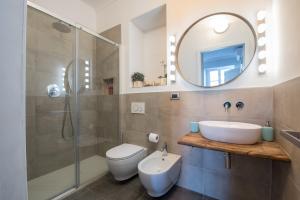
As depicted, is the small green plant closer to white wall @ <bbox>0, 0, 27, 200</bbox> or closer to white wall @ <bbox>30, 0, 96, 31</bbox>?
white wall @ <bbox>30, 0, 96, 31</bbox>

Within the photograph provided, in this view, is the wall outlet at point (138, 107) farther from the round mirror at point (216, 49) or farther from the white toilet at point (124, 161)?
the round mirror at point (216, 49)

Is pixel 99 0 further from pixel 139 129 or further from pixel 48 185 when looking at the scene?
pixel 48 185

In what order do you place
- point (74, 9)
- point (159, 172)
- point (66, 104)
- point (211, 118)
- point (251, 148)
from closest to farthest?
point (251, 148) → point (159, 172) → point (211, 118) → point (66, 104) → point (74, 9)

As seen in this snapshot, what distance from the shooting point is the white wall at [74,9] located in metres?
2.04

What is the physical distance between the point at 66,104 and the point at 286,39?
2.34 metres

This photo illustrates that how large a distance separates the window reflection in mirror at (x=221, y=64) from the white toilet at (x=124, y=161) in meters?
1.16

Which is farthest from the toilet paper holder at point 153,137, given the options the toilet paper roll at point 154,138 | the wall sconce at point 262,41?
the wall sconce at point 262,41

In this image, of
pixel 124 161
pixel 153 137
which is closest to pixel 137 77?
pixel 153 137

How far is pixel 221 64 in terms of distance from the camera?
1552mm

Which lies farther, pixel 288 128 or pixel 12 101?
pixel 288 128

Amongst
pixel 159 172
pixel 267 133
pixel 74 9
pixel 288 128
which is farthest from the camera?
pixel 74 9

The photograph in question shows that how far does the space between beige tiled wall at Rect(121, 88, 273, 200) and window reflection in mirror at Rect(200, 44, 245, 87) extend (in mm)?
141

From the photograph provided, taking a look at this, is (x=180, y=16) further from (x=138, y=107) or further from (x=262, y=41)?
(x=138, y=107)

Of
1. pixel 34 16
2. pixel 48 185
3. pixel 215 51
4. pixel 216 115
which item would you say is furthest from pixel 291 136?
pixel 34 16
